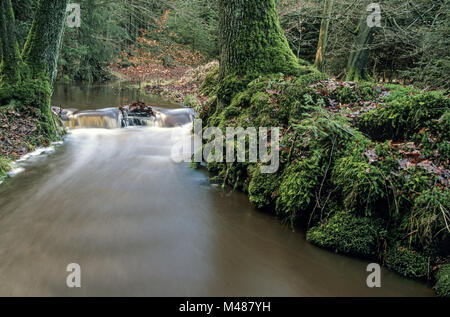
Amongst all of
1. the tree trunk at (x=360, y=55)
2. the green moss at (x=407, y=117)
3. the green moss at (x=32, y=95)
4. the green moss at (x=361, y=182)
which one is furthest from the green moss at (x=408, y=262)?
the tree trunk at (x=360, y=55)

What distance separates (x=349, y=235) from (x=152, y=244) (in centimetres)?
213

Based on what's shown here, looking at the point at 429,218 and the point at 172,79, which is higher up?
the point at 172,79

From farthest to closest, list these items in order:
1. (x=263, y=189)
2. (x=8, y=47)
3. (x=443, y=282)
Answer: (x=8, y=47) < (x=263, y=189) < (x=443, y=282)

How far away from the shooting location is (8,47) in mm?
5973

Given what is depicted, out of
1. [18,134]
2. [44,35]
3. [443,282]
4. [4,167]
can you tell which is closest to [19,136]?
[18,134]

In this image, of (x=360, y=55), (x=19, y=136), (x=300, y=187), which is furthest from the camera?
(x=360, y=55)

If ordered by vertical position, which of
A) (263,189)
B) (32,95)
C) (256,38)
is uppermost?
(256,38)

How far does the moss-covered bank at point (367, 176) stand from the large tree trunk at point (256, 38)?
144 centimetres

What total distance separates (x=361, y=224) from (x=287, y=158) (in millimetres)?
1251

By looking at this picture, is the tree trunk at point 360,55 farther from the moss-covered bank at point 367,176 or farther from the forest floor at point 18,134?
the forest floor at point 18,134

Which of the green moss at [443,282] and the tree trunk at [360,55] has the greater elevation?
the tree trunk at [360,55]

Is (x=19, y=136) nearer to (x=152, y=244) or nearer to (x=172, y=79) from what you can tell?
(x=152, y=244)

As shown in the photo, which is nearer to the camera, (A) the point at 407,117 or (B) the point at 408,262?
(B) the point at 408,262

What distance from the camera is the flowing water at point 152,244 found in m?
2.62
